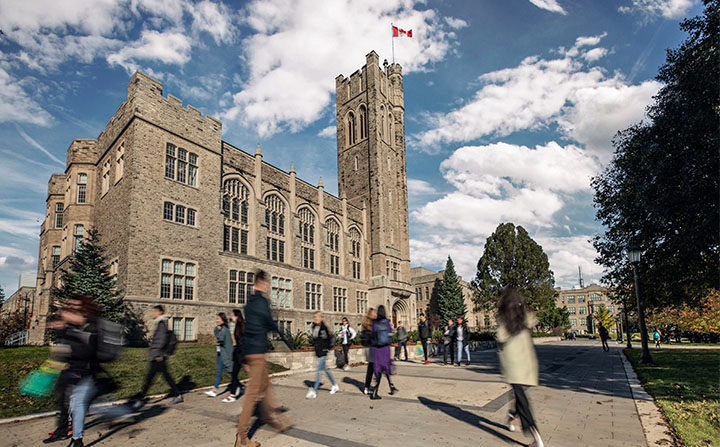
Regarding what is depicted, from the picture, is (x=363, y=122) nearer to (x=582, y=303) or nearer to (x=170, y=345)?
(x=170, y=345)

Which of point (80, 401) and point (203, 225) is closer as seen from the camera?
point (80, 401)

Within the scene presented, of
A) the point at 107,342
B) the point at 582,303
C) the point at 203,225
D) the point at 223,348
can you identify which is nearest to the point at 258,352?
the point at 107,342

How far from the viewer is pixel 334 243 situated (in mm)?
38031

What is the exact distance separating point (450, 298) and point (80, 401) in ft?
187

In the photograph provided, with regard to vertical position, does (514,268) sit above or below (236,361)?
above

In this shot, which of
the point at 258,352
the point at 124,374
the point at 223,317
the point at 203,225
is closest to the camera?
the point at 258,352

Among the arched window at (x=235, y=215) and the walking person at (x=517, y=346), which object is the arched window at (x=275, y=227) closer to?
the arched window at (x=235, y=215)

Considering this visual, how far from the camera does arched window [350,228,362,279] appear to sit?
40469 mm

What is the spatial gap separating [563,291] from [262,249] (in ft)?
382

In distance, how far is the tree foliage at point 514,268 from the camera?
46406mm

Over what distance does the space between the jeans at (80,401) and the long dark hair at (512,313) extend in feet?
19.2

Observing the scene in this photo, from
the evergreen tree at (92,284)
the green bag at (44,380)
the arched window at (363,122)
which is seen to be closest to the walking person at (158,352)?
the green bag at (44,380)

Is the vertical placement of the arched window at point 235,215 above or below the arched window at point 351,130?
below

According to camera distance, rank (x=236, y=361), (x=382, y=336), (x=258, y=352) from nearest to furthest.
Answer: (x=258, y=352) → (x=382, y=336) → (x=236, y=361)
